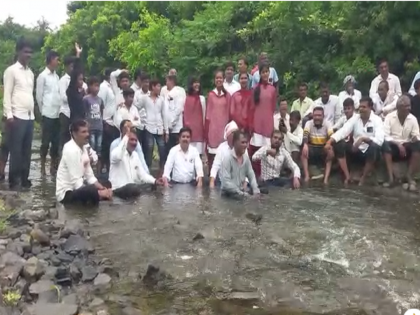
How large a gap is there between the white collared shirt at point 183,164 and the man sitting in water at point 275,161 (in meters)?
1.04

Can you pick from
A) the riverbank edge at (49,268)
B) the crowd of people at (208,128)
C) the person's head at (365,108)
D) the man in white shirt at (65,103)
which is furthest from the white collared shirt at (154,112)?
the riverbank edge at (49,268)

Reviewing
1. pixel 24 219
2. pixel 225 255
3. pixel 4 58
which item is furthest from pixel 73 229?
pixel 4 58

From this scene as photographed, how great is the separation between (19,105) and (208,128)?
3233 millimetres

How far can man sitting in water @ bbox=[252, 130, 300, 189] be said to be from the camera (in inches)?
392

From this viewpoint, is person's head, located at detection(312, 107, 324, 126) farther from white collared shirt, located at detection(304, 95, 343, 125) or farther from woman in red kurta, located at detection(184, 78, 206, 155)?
woman in red kurta, located at detection(184, 78, 206, 155)

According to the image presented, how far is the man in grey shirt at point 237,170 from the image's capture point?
29.0 ft

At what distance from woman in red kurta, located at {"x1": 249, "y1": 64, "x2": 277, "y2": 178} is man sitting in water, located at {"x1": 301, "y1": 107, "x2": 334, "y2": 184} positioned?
748 millimetres

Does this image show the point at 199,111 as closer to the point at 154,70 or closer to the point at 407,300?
the point at 407,300

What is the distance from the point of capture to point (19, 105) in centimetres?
861

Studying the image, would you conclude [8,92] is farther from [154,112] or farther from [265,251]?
[265,251]

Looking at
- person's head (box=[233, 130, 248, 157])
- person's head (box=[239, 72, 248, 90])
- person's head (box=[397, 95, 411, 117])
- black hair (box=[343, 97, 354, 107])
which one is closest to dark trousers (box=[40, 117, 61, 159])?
person's head (box=[239, 72, 248, 90])

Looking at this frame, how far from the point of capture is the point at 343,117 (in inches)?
424

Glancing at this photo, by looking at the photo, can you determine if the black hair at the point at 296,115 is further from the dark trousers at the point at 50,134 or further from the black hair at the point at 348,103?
the dark trousers at the point at 50,134

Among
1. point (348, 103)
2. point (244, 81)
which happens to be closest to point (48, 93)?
point (244, 81)
